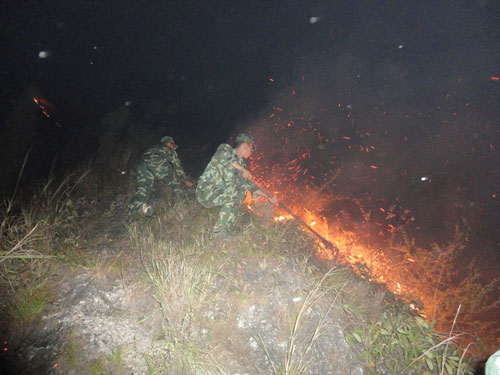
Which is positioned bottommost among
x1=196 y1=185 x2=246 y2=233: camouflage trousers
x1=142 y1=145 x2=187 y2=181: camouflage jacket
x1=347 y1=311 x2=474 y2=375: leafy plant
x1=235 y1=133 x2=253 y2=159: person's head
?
x1=347 y1=311 x2=474 y2=375: leafy plant

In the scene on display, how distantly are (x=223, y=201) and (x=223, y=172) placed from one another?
0.48 metres

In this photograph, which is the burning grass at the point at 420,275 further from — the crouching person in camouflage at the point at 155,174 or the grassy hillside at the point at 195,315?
the crouching person in camouflage at the point at 155,174

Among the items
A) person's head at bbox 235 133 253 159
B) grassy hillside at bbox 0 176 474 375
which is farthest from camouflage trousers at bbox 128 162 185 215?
person's head at bbox 235 133 253 159

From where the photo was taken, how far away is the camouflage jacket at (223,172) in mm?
3727

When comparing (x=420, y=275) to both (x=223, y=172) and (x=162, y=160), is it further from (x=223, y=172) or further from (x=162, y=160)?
(x=162, y=160)

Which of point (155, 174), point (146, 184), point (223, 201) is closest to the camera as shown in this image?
point (223, 201)

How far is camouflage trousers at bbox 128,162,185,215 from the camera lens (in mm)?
4430

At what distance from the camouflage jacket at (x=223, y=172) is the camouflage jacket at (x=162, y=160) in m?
1.47

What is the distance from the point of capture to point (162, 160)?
483 cm

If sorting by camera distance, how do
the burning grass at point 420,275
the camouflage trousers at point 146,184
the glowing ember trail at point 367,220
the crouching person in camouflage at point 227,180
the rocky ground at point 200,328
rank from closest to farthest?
the rocky ground at point 200,328 → the burning grass at point 420,275 → the crouching person in camouflage at point 227,180 → the glowing ember trail at point 367,220 → the camouflage trousers at point 146,184

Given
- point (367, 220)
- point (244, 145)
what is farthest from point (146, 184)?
point (367, 220)

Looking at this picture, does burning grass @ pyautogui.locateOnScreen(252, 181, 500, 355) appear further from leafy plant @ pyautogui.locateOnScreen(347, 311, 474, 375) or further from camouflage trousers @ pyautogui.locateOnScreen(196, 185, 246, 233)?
camouflage trousers @ pyautogui.locateOnScreen(196, 185, 246, 233)

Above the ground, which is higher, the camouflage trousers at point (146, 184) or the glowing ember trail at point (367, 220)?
the camouflage trousers at point (146, 184)

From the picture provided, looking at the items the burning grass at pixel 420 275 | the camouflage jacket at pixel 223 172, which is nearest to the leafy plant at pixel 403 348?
the burning grass at pixel 420 275
